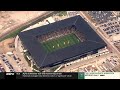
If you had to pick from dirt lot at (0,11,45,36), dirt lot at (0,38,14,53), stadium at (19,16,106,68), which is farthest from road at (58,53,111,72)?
dirt lot at (0,11,45,36)

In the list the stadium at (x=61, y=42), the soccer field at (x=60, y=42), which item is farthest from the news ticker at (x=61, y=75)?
the soccer field at (x=60, y=42)

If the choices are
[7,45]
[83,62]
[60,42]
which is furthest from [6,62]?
[83,62]

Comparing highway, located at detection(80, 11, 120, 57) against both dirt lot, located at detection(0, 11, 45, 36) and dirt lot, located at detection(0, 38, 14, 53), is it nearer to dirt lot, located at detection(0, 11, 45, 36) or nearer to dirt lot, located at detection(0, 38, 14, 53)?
dirt lot, located at detection(0, 11, 45, 36)

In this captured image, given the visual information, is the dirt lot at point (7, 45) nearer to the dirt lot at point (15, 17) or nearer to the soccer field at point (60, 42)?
the dirt lot at point (15, 17)

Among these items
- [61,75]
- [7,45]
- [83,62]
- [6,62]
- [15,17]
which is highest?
[15,17]

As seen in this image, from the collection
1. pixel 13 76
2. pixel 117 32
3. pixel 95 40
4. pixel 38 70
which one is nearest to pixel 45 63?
pixel 38 70

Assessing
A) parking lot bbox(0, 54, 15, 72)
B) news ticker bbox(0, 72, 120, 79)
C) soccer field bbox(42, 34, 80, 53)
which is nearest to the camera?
news ticker bbox(0, 72, 120, 79)

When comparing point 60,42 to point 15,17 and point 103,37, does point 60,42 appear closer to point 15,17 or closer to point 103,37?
point 103,37
